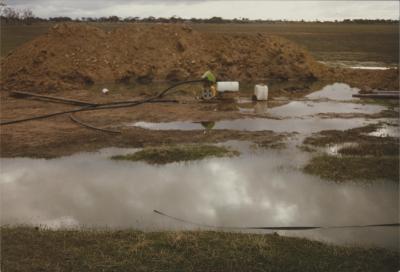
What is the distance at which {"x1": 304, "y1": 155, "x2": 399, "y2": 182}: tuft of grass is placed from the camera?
356 inches

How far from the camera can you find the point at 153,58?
936 inches

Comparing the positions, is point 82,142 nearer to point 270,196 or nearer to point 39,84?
point 270,196

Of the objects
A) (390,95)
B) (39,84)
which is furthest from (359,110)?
(39,84)

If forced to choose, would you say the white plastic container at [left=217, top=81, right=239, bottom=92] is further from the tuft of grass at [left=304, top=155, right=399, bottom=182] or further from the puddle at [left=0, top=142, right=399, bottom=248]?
the tuft of grass at [left=304, top=155, right=399, bottom=182]

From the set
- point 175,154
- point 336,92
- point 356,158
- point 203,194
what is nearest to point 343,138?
point 356,158

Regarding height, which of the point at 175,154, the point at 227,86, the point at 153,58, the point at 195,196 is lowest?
the point at 195,196

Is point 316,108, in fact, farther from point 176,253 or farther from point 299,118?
point 176,253

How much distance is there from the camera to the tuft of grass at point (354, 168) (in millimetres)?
9039

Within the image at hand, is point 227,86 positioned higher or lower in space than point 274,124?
higher

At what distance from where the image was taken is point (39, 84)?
805 inches

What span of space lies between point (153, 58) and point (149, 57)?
215mm

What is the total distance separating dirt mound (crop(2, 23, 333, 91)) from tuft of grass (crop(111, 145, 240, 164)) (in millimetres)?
11848

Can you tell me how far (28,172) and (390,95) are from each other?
1334 centimetres

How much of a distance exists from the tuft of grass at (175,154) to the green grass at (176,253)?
3.60 metres
